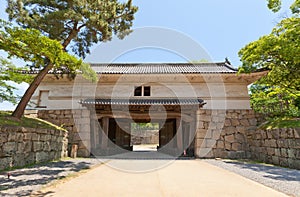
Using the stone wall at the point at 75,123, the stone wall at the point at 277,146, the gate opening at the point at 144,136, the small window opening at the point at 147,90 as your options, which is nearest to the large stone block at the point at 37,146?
the stone wall at the point at 75,123

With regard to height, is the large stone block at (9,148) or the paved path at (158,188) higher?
the large stone block at (9,148)

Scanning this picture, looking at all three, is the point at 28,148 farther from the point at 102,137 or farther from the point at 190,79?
the point at 190,79

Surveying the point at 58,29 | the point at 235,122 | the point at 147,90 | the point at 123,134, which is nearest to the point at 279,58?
the point at 235,122

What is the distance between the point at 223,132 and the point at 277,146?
2.75 metres

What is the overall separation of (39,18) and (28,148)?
15.1 feet

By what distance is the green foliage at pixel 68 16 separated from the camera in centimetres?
670

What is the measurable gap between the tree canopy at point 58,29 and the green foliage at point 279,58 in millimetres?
5371

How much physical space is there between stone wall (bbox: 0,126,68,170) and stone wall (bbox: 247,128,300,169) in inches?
343

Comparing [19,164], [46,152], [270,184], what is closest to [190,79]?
[270,184]

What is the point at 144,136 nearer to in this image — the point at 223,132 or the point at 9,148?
the point at 223,132

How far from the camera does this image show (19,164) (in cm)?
554

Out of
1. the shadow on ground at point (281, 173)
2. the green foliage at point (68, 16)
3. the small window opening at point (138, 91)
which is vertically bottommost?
the shadow on ground at point (281, 173)

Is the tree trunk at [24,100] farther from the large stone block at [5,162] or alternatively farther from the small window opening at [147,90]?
the small window opening at [147,90]

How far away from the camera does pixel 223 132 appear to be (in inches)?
373
